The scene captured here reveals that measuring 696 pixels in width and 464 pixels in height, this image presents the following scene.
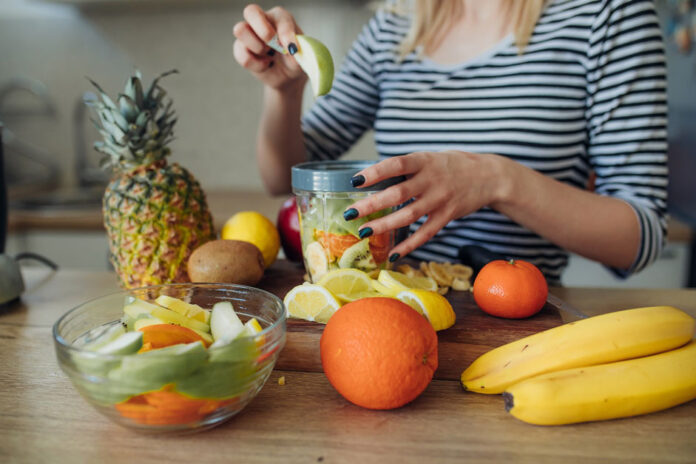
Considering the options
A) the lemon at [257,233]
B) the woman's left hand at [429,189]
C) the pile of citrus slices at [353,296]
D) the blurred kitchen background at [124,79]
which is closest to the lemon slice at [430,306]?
the pile of citrus slices at [353,296]

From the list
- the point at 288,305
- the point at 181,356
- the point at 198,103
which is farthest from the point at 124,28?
the point at 181,356

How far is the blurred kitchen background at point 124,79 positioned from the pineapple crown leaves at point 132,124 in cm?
139

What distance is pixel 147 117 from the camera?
35.1 inches

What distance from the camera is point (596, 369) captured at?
569 mm

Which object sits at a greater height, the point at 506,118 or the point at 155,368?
the point at 506,118

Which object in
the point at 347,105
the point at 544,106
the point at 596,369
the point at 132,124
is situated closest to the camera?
the point at 596,369

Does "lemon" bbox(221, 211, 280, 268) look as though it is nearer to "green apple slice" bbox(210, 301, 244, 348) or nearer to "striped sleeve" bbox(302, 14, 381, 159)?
"green apple slice" bbox(210, 301, 244, 348)

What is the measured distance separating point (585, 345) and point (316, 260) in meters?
0.41

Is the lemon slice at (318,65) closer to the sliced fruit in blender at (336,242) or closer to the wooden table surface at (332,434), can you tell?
the sliced fruit in blender at (336,242)

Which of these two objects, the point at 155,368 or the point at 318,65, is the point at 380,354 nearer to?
the point at 155,368

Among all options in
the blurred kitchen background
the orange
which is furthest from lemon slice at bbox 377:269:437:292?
the blurred kitchen background

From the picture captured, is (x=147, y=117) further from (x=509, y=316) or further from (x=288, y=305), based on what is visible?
Answer: (x=509, y=316)

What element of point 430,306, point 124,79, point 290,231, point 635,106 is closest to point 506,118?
point 635,106

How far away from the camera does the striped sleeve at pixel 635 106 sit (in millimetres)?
1030
